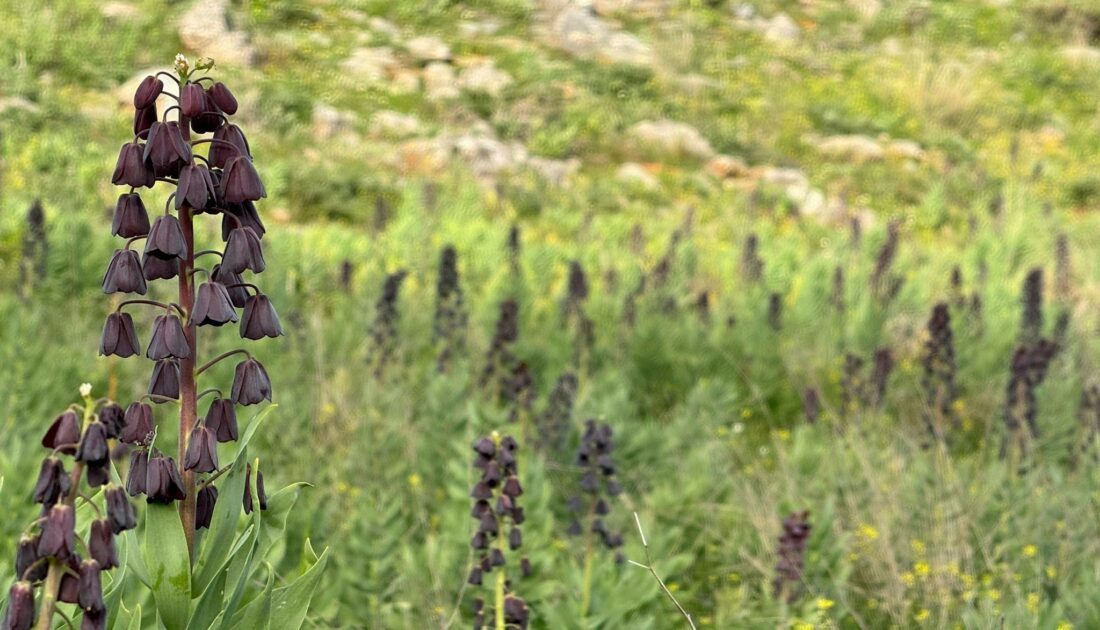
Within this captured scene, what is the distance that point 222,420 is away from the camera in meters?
1.68

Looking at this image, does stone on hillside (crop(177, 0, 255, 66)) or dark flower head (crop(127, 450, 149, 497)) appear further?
stone on hillside (crop(177, 0, 255, 66))

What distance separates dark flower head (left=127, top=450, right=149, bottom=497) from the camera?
1500mm

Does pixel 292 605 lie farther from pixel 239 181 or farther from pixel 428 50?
pixel 428 50

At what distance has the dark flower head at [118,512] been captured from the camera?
1.27m

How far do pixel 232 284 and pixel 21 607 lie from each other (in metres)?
0.63

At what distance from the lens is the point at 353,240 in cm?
811

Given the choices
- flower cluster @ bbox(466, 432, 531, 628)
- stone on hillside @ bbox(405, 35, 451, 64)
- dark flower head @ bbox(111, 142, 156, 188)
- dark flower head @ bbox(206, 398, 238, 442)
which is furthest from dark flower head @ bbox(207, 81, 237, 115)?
stone on hillside @ bbox(405, 35, 451, 64)

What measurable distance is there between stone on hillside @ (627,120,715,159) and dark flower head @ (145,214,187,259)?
12.3m

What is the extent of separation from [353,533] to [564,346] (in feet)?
8.87

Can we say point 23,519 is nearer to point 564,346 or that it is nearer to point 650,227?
point 564,346

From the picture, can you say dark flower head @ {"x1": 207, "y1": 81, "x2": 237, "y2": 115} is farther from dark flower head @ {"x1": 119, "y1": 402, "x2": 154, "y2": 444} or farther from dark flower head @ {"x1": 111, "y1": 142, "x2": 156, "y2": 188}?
dark flower head @ {"x1": 119, "y1": 402, "x2": 154, "y2": 444}

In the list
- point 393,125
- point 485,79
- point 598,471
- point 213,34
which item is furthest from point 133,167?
point 485,79

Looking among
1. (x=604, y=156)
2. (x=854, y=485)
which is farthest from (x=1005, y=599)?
(x=604, y=156)

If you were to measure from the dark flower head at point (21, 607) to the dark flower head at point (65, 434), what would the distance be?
0.16 m
